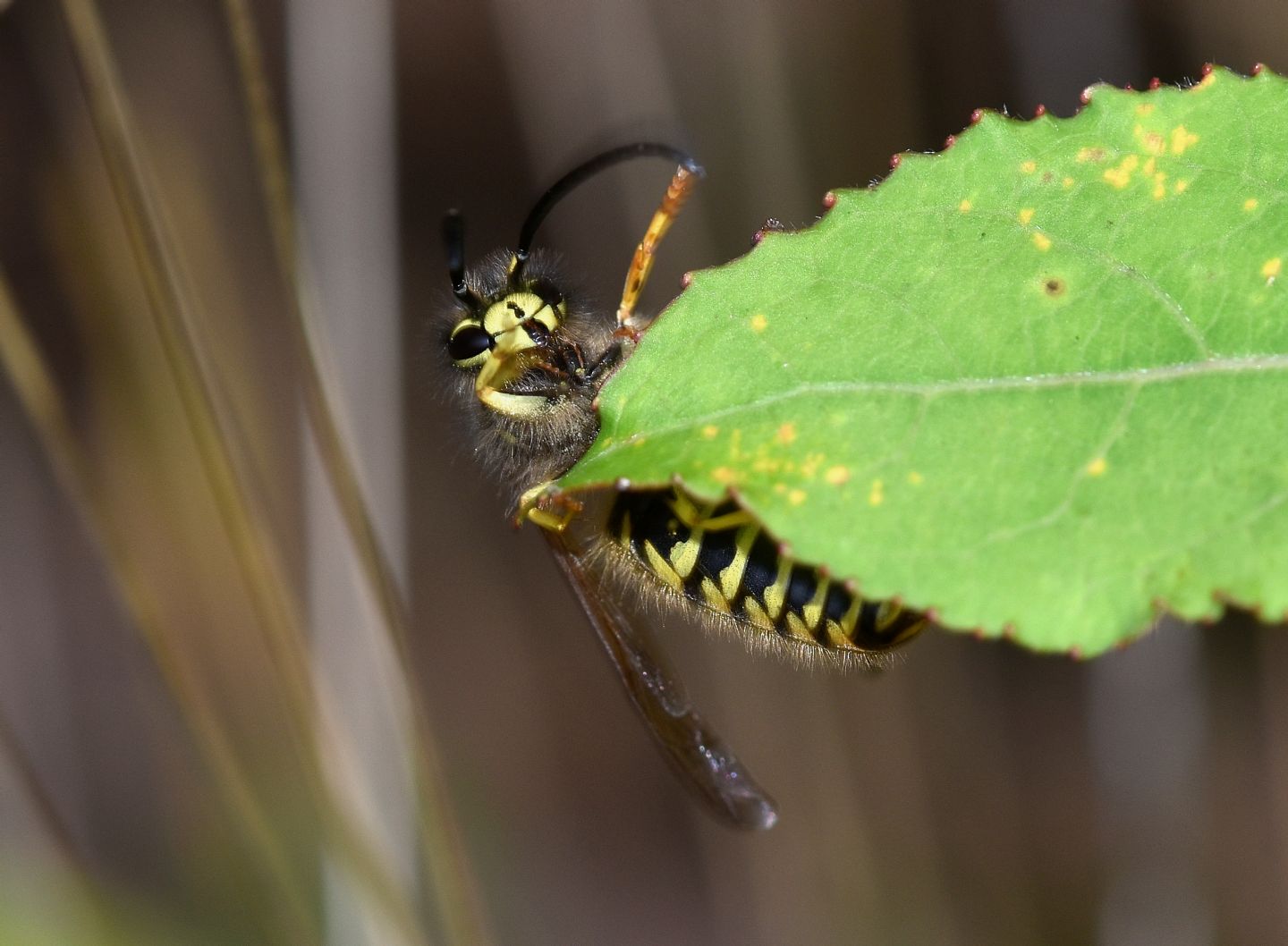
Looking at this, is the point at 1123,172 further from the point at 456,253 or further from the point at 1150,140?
the point at 456,253

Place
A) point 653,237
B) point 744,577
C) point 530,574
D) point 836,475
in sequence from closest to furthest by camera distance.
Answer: point 836,475
point 744,577
point 653,237
point 530,574

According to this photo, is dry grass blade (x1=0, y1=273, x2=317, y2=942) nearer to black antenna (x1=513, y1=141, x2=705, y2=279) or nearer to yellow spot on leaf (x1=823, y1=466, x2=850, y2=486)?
black antenna (x1=513, y1=141, x2=705, y2=279)

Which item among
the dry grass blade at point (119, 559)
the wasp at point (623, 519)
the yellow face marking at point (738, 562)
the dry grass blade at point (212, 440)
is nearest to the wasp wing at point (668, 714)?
the wasp at point (623, 519)

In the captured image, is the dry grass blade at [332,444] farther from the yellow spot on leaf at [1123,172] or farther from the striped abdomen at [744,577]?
the yellow spot on leaf at [1123,172]

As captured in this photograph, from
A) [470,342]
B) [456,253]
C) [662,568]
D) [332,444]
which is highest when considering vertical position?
[456,253]

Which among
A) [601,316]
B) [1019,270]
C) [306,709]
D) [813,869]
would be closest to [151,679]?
[306,709]

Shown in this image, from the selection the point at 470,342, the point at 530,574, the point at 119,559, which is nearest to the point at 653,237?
the point at 470,342

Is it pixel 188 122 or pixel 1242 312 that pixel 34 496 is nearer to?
pixel 188 122
